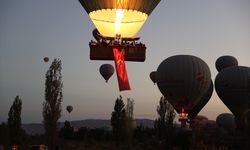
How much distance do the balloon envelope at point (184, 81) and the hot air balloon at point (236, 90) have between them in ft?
22.2

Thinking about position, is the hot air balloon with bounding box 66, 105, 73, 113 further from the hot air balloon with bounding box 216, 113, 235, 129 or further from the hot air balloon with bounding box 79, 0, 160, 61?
the hot air balloon with bounding box 79, 0, 160, 61

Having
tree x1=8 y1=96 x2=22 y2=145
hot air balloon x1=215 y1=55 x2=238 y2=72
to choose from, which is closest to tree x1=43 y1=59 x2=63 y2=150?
tree x1=8 y1=96 x2=22 y2=145

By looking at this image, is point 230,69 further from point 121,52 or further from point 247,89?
point 121,52

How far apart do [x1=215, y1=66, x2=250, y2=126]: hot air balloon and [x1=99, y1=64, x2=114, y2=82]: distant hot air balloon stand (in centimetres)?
1084

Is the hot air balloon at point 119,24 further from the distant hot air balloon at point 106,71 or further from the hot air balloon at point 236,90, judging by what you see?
the distant hot air balloon at point 106,71

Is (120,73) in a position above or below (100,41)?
below

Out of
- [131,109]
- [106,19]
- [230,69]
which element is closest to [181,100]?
[230,69]

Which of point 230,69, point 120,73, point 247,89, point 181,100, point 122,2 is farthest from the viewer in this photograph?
point 230,69

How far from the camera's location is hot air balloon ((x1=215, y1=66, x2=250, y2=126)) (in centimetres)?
3962

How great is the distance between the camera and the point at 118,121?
4803cm

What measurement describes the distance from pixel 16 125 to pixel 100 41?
28.3 metres

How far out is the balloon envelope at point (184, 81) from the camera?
106 ft

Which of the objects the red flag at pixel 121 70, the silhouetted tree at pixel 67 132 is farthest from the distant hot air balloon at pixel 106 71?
the red flag at pixel 121 70

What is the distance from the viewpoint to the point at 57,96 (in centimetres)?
3488
